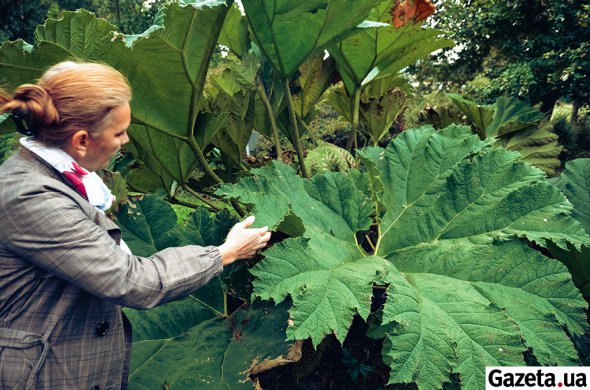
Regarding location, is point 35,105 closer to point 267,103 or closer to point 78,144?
point 78,144

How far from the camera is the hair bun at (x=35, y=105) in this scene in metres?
1.09

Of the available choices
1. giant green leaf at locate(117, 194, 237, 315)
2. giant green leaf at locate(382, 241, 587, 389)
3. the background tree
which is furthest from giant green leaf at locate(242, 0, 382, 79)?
the background tree

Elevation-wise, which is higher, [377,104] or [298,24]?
[298,24]

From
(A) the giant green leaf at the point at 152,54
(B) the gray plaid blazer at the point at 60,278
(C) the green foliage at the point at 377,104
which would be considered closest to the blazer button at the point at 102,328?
(B) the gray plaid blazer at the point at 60,278

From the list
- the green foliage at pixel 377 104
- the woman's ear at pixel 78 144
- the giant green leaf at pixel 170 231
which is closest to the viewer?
the woman's ear at pixel 78 144

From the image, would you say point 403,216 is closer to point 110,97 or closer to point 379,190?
point 379,190

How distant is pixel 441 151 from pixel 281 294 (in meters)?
0.81

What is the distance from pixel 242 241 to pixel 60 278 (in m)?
0.46

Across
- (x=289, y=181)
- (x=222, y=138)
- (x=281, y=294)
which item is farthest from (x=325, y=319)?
(x=222, y=138)

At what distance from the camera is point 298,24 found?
5.38 ft

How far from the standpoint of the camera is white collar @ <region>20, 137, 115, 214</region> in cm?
111

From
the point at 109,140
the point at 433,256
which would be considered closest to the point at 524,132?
the point at 433,256

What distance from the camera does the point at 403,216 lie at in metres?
1.68

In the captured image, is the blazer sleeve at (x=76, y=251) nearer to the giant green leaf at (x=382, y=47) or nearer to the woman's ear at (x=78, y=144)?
the woman's ear at (x=78, y=144)
